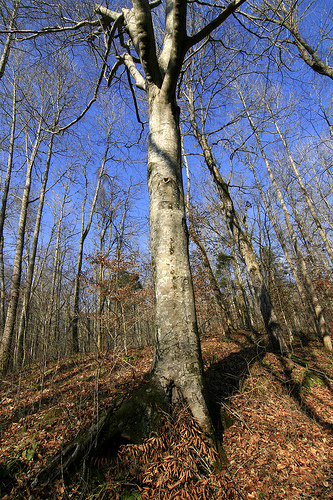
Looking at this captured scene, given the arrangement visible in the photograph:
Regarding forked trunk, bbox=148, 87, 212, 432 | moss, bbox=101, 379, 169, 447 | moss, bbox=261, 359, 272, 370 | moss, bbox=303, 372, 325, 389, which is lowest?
moss, bbox=303, 372, 325, 389

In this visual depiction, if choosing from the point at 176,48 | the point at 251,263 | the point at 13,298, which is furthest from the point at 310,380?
the point at 13,298

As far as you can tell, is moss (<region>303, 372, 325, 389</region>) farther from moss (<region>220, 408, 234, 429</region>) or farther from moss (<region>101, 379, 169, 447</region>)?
moss (<region>101, 379, 169, 447</region>)

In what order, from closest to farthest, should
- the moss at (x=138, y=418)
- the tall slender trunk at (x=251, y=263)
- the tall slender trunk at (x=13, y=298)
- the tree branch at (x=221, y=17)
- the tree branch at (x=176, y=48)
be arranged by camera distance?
the moss at (x=138, y=418) < the tree branch at (x=176, y=48) < the tree branch at (x=221, y=17) < the tall slender trunk at (x=251, y=263) < the tall slender trunk at (x=13, y=298)

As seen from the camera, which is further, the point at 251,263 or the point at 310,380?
the point at 251,263

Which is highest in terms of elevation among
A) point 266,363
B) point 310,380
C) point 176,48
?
point 176,48

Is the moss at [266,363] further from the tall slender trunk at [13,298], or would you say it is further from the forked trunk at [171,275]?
the tall slender trunk at [13,298]

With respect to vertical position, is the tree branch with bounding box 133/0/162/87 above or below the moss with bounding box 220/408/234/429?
above

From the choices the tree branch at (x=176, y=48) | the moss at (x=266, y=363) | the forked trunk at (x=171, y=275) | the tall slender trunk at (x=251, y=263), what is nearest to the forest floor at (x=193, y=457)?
the forked trunk at (x=171, y=275)

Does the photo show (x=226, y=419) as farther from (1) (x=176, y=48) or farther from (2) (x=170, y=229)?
(1) (x=176, y=48)

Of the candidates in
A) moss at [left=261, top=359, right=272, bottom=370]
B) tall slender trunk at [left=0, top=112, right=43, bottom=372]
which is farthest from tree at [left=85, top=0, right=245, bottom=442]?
tall slender trunk at [left=0, top=112, right=43, bottom=372]

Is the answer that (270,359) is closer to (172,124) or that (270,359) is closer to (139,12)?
(172,124)

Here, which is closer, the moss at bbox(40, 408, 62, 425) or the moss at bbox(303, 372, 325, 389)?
the moss at bbox(40, 408, 62, 425)

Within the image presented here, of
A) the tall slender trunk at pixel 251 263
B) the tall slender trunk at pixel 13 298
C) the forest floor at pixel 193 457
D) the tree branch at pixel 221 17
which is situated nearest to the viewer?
the forest floor at pixel 193 457

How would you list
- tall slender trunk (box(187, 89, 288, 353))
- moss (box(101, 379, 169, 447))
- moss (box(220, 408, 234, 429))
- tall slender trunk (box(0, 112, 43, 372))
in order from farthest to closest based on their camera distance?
tall slender trunk (box(0, 112, 43, 372))
tall slender trunk (box(187, 89, 288, 353))
moss (box(220, 408, 234, 429))
moss (box(101, 379, 169, 447))
